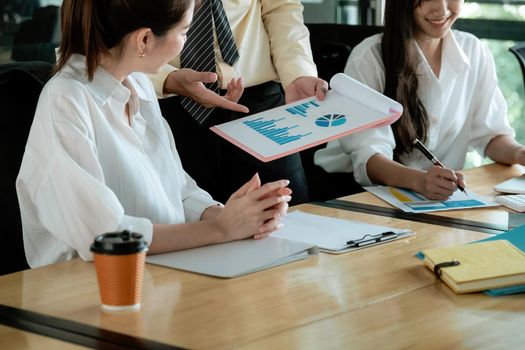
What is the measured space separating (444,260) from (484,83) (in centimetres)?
143

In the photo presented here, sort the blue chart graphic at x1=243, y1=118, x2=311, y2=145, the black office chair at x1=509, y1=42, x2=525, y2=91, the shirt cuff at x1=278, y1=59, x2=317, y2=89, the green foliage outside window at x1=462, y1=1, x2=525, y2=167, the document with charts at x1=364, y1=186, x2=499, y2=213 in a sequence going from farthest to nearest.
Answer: the green foliage outside window at x1=462, y1=1, x2=525, y2=167 < the black office chair at x1=509, y1=42, x2=525, y2=91 < the shirt cuff at x1=278, y1=59, x2=317, y2=89 < the document with charts at x1=364, y1=186, x2=499, y2=213 < the blue chart graphic at x1=243, y1=118, x2=311, y2=145

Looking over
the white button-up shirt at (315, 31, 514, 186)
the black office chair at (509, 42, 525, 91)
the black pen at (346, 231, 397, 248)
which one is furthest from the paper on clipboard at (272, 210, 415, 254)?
the black office chair at (509, 42, 525, 91)

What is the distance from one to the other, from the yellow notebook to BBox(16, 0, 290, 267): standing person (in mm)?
352

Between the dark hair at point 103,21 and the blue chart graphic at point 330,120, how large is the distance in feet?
1.29

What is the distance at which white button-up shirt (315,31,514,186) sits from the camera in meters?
2.96

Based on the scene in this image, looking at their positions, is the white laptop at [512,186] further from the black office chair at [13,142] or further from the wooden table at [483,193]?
the black office chair at [13,142]

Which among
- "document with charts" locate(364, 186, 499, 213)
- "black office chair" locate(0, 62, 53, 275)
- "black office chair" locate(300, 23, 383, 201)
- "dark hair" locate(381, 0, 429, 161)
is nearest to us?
"black office chair" locate(0, 62, 53, 275)

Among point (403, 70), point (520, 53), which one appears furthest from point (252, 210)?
point (520, 53)

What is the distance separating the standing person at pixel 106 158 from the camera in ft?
6.04

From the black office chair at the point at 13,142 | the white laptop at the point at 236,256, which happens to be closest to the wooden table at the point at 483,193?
the white laptop at the point at 236,256

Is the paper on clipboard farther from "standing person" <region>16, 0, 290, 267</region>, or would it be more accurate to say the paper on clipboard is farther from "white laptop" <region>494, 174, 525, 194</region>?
"white laptop" <region>494, 174, 525, 194</region>

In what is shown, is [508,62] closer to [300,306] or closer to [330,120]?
→ [330,120]

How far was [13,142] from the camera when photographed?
7.18 ft

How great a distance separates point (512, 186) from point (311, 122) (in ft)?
2.23
